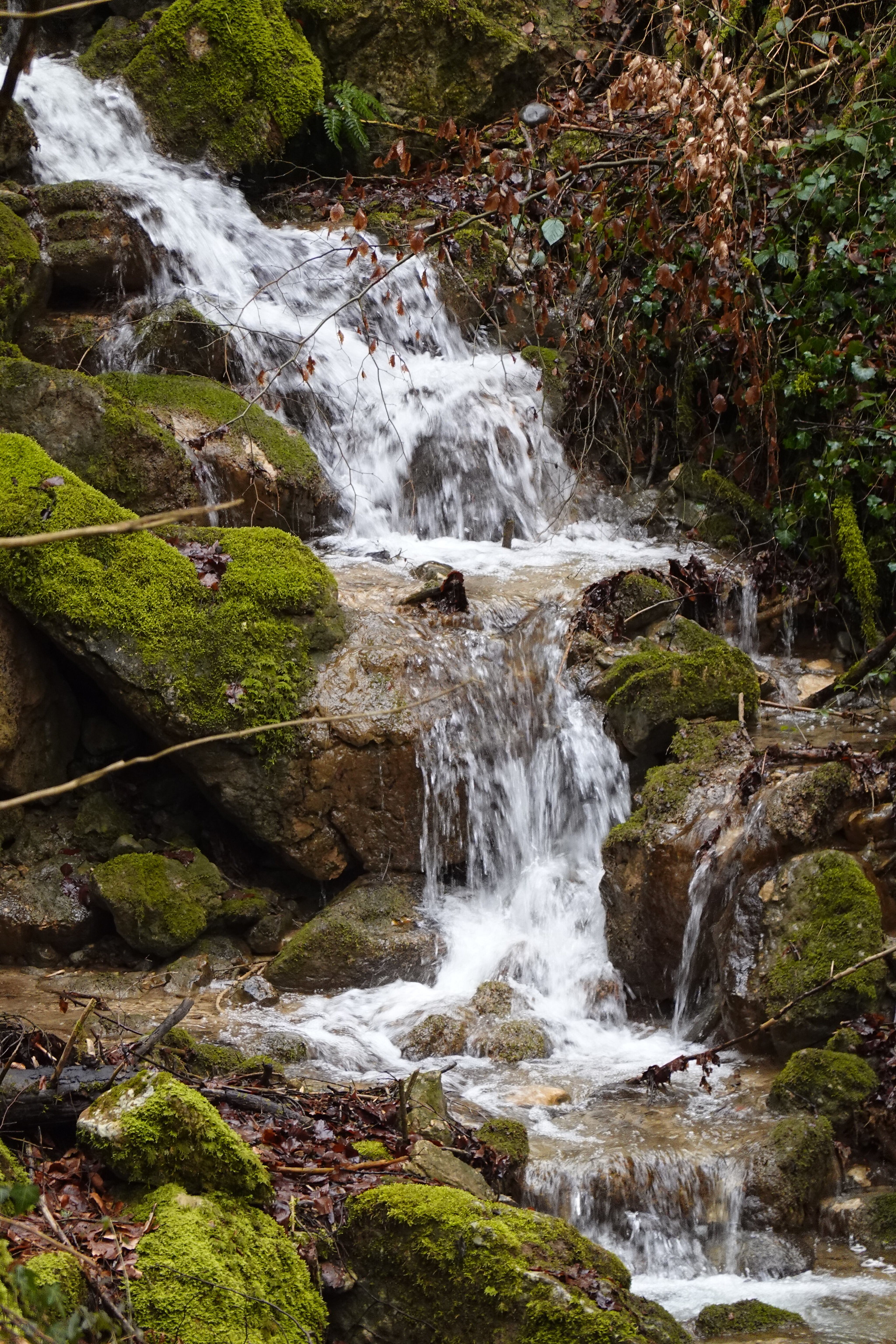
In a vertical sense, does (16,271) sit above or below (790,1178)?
above

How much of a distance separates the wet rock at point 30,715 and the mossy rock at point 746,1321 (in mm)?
4733

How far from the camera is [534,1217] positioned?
11.1 feet

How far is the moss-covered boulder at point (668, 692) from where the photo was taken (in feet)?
22.8

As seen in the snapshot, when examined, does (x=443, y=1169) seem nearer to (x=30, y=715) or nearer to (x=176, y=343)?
(x=30, y=715)

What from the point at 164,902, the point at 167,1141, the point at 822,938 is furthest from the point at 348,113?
the point at 167,1141

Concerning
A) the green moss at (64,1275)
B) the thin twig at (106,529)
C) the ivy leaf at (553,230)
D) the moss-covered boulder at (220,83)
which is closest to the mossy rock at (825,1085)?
the green moss at (64,1275)

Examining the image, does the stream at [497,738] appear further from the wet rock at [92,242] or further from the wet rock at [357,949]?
the wet rock at [92,242]

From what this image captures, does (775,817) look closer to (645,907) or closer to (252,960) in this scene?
(645,907)

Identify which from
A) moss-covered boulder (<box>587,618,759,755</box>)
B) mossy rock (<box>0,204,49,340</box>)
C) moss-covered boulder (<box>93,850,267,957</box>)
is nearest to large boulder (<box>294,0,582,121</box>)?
mossy rock (<box>0,204,49,340</box>)

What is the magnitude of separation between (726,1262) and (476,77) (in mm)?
13046

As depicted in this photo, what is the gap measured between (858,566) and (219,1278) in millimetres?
6578

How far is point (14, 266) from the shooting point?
8719mm

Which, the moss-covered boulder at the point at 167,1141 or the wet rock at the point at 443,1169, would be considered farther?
the wet rock at the point at 443,1169

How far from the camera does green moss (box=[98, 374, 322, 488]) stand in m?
8.79
